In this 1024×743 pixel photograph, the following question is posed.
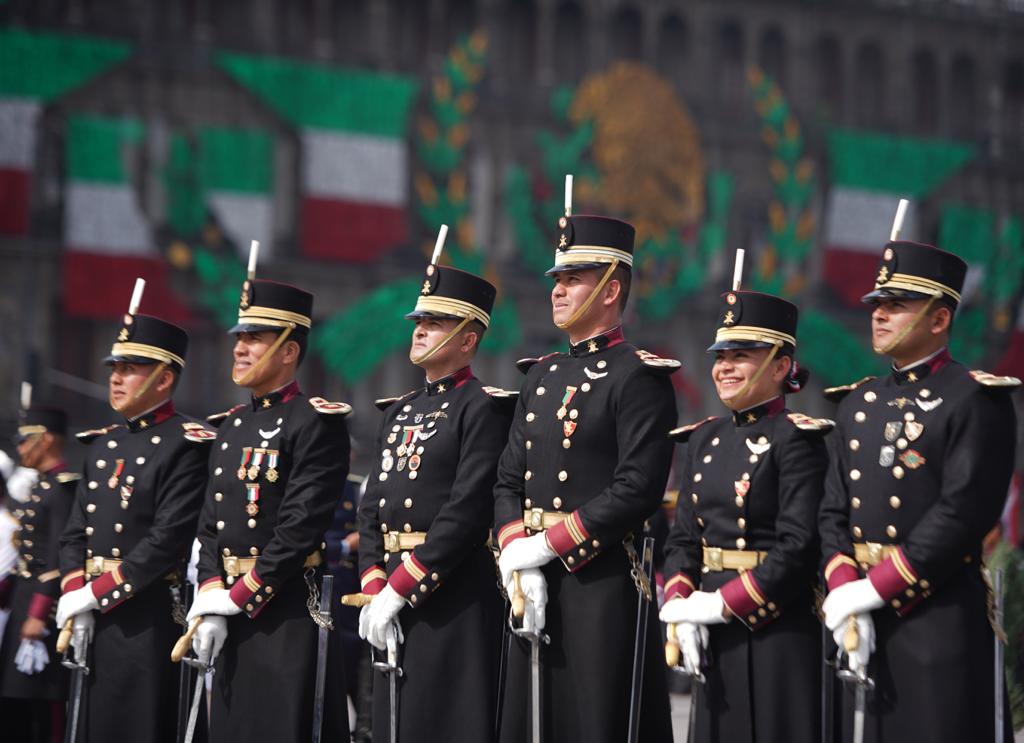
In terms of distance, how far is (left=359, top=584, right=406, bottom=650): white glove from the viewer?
617 centimetres

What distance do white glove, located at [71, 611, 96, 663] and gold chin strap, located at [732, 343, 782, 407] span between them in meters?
3.23

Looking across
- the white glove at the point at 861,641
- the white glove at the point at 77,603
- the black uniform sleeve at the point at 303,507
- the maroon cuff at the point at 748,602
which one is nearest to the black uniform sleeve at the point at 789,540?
the maroon cuff at the point at 748,602

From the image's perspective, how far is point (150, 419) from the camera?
741 cm

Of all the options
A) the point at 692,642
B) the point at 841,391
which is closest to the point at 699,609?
the point at 692,642

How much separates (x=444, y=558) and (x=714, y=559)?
1.08 m

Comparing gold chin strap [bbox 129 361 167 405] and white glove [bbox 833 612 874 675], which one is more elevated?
gold chin strap [bbox 129 361 167 405]

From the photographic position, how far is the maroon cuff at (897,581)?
17.0 feet

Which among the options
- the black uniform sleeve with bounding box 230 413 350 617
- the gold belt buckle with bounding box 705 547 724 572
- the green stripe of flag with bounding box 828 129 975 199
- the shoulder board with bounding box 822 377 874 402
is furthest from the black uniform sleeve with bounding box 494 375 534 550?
the green stripe of flag with bounding box 828 129 975 199

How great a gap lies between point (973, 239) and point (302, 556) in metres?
24.1

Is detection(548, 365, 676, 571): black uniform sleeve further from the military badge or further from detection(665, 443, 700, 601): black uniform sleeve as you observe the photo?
the military badge

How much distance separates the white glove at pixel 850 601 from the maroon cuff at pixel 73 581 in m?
3.66

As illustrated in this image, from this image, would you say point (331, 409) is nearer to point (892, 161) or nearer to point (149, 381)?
point (149, 381)

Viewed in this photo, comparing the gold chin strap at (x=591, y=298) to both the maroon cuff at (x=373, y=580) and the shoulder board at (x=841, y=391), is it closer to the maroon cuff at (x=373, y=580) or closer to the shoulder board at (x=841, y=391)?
the shoulder board at (x=841, y=391)

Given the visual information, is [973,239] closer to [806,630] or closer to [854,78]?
[854,78]
